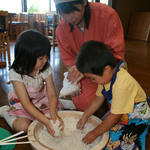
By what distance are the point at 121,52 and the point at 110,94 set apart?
0.46m

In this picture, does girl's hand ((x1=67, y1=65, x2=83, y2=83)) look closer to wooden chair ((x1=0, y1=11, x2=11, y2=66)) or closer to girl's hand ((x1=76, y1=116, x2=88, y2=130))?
girl's hand ((x1=76, y1=116, x2=88, y2=130))

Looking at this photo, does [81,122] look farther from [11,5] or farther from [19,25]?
[11,5]

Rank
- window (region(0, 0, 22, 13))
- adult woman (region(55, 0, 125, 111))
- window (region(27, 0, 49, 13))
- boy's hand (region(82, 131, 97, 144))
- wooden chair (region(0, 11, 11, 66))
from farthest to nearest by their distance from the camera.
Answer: window (region(27, 0, 49, 13)) → window (region(0, 0, 22, 13)) → wooden chair (region(0, 11, 11, 66)) → adult woman (region(55, 0, 125, 111)) → boy's hand (region(82, 131, 97, 144))

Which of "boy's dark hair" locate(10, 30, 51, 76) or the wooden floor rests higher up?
"boy's dark hair" locate(10, 30, 51, 76)

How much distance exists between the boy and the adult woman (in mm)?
319

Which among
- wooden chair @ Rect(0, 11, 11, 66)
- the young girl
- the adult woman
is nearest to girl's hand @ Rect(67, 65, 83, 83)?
the adult woman

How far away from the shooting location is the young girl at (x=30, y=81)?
2.96ft

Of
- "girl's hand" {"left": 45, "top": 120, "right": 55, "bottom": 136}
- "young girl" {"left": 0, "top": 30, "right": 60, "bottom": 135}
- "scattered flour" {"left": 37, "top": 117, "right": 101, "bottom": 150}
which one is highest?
"young girl" {"left": 0, "top": 30, "right": 60, "bottom": 135}

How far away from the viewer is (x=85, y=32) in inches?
48.9

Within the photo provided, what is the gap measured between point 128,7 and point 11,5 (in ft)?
12.4

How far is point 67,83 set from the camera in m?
1.16

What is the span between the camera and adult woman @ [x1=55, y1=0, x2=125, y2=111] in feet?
3.48

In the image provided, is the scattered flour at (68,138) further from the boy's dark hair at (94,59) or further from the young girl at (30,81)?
the boy's dark hair at (94,59)

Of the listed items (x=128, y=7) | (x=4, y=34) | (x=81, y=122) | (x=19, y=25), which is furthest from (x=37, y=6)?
(x=81, y=122)
